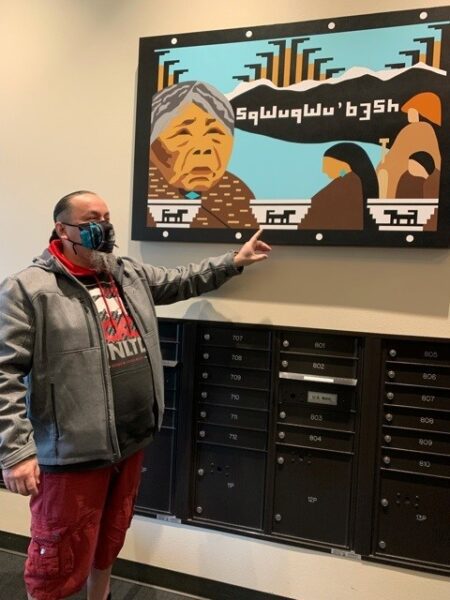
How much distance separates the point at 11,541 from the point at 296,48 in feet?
7.01

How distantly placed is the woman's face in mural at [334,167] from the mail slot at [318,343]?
0.52 m

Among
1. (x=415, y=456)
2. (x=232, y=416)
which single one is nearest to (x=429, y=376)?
(x=415, y=456)

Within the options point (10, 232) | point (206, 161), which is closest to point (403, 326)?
point (206, 161)

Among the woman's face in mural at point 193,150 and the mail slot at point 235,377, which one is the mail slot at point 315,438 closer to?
the mail slot at point 235,377

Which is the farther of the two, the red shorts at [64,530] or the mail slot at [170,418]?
the mail slot at [170,418]

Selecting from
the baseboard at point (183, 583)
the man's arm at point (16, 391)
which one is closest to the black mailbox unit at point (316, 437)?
the baseboard at point (183, 583)

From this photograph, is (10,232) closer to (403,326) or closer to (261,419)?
(261,419)

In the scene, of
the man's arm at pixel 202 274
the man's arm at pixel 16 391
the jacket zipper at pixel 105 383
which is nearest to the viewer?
the man's arm at pixel 16 391

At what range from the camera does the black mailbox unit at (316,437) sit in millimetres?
1775

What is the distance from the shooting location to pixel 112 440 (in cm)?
149

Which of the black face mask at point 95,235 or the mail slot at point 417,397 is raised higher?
the black face mask at point 95,235

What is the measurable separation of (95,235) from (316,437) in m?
0.97

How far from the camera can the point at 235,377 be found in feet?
6.19

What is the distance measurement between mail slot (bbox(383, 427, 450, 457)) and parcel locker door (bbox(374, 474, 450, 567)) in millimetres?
93
